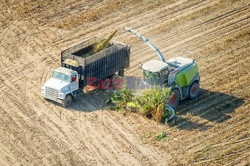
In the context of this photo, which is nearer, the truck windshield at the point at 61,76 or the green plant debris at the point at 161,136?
the green plant debris at the point at 161,136

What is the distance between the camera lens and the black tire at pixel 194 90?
29.8m

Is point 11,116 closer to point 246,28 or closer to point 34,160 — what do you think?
point 34,160

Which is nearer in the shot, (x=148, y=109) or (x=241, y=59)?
(x=148, y=109)

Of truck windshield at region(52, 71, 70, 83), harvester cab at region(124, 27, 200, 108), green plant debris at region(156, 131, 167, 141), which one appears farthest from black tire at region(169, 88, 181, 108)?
truck windshield at region(52, 71, 70, 83)

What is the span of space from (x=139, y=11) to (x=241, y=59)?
8506 mm

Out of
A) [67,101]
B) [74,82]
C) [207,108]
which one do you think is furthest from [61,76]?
[207,108]

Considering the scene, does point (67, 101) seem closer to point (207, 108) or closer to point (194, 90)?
point (194, 90)

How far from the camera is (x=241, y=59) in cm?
3425

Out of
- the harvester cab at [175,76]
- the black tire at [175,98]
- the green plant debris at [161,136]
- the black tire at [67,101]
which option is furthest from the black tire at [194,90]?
the black tire at [67,101]

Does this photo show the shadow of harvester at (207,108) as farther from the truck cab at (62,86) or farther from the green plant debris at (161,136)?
the truck cab at (62,86)

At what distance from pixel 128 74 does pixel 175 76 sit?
422 cm

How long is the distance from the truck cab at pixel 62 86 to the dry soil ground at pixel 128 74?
0.54 m

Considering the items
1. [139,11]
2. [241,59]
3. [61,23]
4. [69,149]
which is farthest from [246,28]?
[69,149]

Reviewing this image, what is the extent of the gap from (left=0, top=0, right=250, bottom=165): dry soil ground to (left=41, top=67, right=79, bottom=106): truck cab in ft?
1.76
